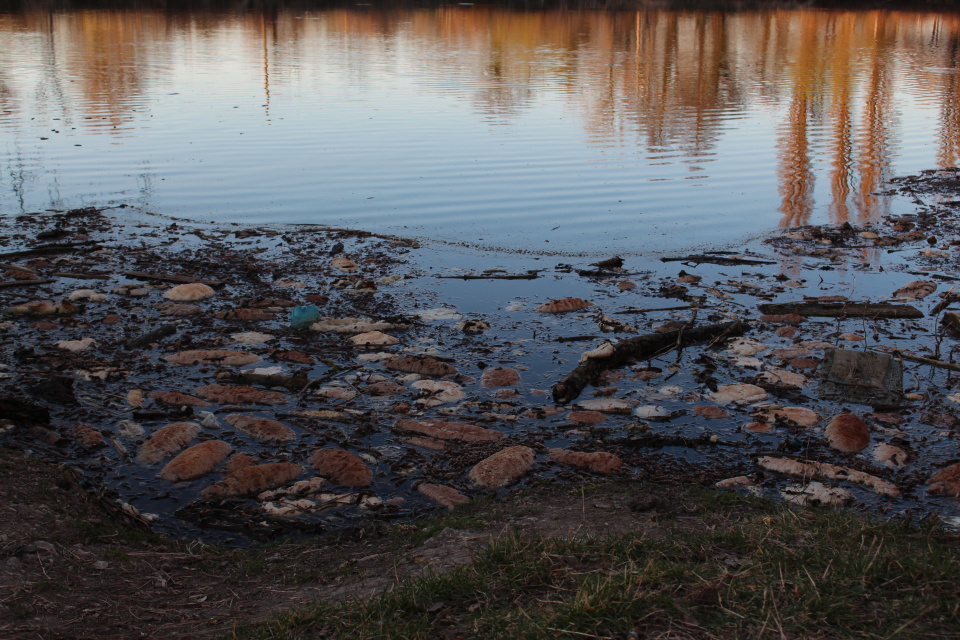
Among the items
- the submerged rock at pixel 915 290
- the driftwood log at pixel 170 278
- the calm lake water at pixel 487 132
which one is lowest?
the submerged rock at pixel 915 290

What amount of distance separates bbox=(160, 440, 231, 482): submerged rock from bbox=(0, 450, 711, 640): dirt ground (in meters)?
0.51

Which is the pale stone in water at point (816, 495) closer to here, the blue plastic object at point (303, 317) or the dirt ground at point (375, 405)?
the dirt ground at point (375, 405)

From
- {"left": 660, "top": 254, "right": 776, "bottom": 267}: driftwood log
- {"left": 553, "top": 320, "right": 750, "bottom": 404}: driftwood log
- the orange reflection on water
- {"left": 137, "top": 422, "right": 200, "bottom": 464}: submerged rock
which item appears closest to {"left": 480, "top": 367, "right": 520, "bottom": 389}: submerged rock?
{"left": 553, "top": 320, "right": 750, "bottom": 404}: driftwood log

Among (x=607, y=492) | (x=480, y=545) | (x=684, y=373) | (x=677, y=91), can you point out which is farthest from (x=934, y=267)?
(x=677, y=91)

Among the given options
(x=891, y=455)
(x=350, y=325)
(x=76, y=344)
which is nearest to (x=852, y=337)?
(x=891, y=455)

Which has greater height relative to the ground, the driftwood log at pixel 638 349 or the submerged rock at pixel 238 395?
the driftwood log at pixel 638 349

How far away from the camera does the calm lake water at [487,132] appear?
10.2 m

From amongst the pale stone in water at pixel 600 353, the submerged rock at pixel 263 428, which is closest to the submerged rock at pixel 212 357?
the submerged rock at pixel 263 428

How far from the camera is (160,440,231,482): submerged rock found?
4.28m

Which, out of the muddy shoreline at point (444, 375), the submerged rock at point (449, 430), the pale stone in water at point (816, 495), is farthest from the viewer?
the submerged rock at point (449, 430)

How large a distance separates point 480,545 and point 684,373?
9.29 ft

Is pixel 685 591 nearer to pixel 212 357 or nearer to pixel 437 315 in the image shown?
pixel 212 357

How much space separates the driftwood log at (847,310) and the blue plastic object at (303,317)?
146 inches

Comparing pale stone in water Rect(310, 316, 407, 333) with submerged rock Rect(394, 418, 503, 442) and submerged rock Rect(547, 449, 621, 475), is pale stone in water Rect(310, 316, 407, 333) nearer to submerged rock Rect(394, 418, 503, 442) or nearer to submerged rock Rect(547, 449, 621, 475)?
submerged rock Rect(394, 418, 503, 442)
